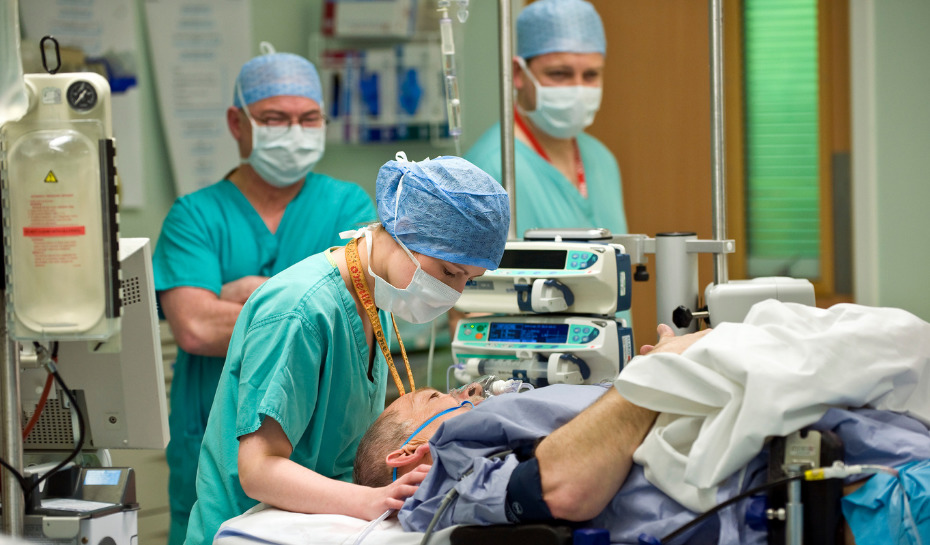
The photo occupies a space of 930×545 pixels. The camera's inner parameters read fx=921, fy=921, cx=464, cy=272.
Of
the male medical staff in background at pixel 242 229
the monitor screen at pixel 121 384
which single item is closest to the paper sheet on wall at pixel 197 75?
the male medical staff in background at pixel 242 229

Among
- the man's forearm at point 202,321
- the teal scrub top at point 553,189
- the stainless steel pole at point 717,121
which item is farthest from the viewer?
the teal scrub top at point 553,189

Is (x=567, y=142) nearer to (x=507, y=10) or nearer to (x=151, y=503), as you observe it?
(x=507, y=10)

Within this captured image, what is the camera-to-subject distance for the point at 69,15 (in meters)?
3.34

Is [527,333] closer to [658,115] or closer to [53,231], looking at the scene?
[53,231]

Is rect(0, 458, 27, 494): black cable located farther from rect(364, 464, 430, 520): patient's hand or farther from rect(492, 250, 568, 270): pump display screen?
rect(492, 250, 568, 270): pump display screen

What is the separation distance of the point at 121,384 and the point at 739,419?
108 centimetres

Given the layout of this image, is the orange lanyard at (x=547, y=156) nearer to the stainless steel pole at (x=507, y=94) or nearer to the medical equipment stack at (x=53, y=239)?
the stainless steel pole at (x=507, y=94)

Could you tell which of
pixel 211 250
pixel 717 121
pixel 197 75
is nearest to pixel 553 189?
pixel 717 121

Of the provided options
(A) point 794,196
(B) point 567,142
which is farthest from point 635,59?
(B) point 567,142

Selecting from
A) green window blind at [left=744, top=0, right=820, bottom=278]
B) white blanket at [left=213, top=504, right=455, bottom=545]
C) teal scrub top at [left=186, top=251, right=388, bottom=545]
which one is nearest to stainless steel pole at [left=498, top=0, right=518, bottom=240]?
teal scrub top at [left=186, top=251, right=388, bottom=545]

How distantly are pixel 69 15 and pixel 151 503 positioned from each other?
1808 mm

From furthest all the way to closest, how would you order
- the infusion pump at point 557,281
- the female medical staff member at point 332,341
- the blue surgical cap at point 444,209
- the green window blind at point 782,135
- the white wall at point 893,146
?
1. the green window blind at point 782,135
2. the white wall at point 893,146
3. the infusion pump at point 557,281
4. the blue surgical cap at point 444,209
5. the female medical staff member at point 332,341

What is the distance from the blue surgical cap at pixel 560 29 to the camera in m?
2.90

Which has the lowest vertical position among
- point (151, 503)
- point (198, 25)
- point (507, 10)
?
A: point (151, 503)
